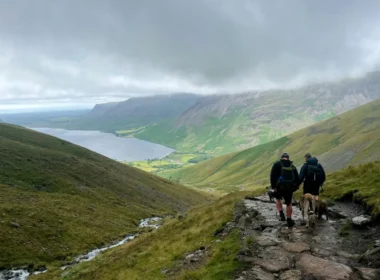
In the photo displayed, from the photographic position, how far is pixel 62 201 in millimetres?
70375

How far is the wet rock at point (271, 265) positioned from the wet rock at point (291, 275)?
20.5 inches

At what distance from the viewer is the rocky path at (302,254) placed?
1411 centimetres

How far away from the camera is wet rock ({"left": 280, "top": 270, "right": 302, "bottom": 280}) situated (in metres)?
13.9

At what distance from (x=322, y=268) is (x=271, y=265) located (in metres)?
2.18

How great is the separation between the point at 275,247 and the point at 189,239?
9363mm

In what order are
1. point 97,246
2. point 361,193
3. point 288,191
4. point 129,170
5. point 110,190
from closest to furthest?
point 288,191, point 361,193, point 97,246, point 110,190, point 129,170

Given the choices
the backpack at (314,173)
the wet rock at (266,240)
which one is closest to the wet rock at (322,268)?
the wet rock at (266,240)

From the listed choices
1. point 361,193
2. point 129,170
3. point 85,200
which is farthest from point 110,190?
point 361,193

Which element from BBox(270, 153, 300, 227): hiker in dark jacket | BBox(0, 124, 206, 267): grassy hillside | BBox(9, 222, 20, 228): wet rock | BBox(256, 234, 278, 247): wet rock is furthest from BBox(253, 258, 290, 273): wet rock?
BBox(9, 222, 20, 228): wet rock

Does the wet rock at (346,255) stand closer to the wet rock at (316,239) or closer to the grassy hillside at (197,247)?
the wet rock at (316,239)

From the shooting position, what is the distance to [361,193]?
24172 millimetres

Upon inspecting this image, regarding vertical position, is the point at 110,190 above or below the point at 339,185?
below

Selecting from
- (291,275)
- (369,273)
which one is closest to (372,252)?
(369,273)

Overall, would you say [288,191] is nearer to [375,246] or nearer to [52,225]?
[375,246]
